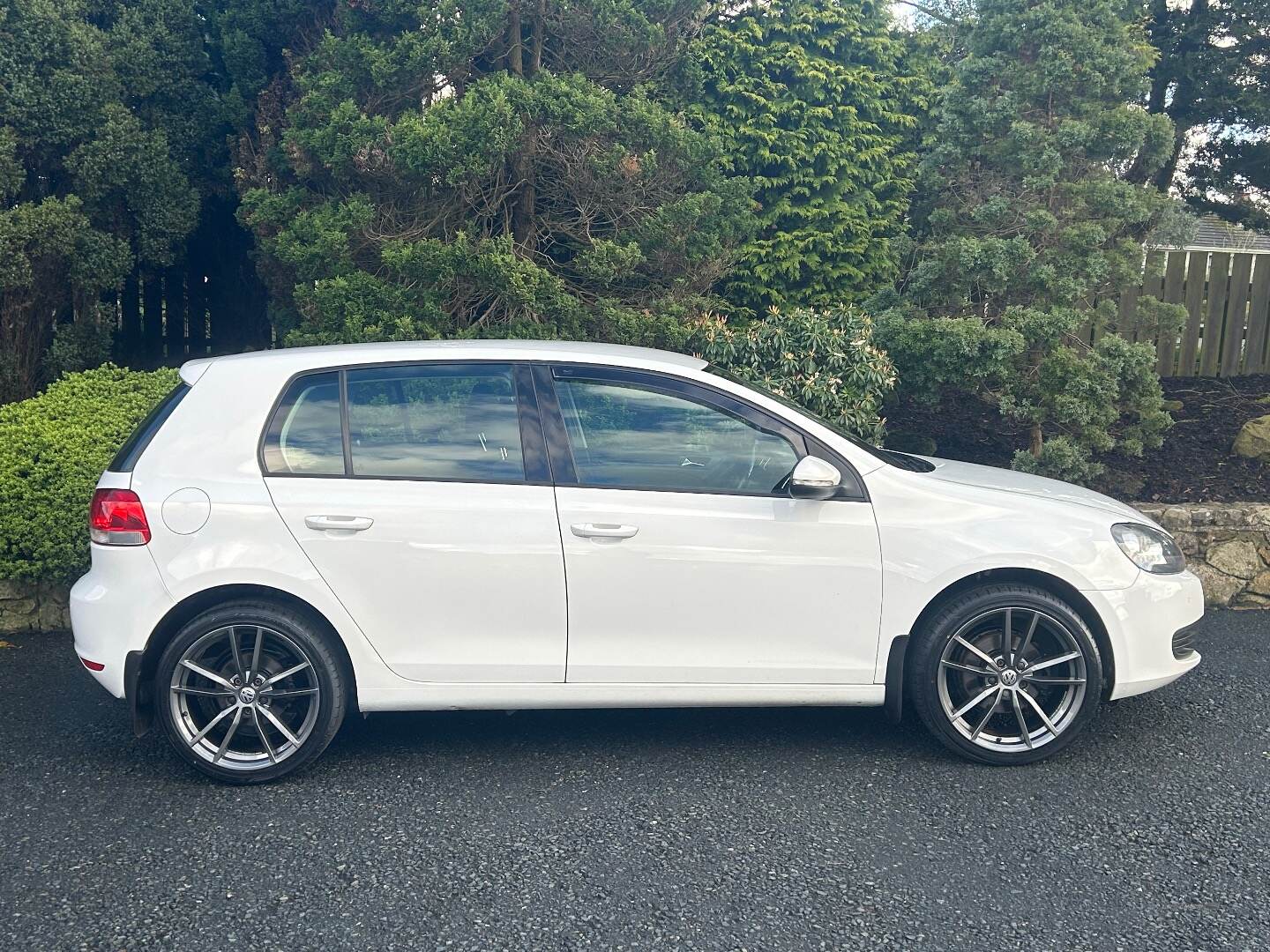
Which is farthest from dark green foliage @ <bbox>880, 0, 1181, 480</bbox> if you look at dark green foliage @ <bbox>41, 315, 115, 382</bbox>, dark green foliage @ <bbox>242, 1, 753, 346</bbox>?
dark green foliage @ <bbox>41, 315, 115, 382</bbox>

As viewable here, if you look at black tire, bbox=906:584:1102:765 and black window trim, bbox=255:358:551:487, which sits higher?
black window trim, bbox=255:358:551:487

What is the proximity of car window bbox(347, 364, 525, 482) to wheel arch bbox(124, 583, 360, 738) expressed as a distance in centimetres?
57

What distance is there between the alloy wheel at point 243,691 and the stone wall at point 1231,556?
17.4ft

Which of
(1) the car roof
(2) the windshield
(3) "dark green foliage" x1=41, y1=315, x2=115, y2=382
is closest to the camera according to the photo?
(1) the car roof

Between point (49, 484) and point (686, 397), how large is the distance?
3.94 metres

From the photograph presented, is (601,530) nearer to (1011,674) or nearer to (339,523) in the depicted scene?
(339,523)

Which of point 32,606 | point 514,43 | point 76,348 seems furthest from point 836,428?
point 76,348

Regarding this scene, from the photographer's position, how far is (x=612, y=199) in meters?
8.54

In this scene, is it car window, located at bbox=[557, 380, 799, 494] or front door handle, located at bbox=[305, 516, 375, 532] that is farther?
car window, located at bbox=[557, 380, 799, 494]

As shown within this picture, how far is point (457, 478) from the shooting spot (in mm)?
4387

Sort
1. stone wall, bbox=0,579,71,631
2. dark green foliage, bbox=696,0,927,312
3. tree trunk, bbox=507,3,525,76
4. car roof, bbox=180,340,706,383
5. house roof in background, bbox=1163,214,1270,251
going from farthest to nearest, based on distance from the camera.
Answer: house roof in background, bbox=1163,214,1270,251
dark green foliage, bbox=696,0,927,312
tree trunk, bbox=507,3,525,76
stone wall, bbox=0,579,71,631
car roof, bbox=180,340,706,383

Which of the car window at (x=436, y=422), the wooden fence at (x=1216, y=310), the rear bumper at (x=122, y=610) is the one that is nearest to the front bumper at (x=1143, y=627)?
the car window at (x=436, y=422)

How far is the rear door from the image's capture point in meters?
4.29

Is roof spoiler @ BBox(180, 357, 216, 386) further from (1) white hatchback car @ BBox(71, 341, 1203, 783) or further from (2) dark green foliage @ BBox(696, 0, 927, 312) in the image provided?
(2) dark green foliage @ BBox(696, 0, 927, 312)
